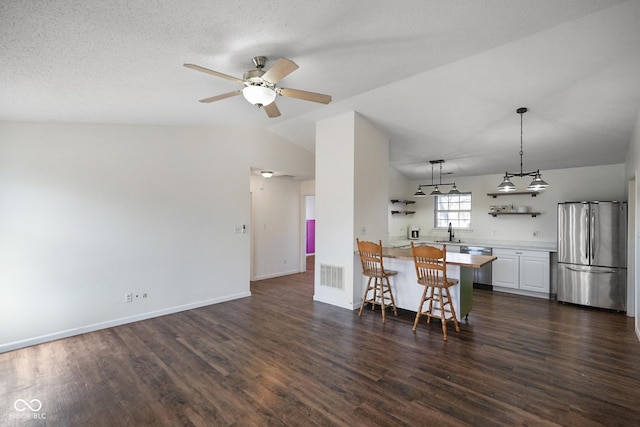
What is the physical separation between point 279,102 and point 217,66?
1383 mm

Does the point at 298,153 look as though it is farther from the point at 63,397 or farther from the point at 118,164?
the point at 63,397

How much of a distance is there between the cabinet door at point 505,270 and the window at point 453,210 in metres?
1.18

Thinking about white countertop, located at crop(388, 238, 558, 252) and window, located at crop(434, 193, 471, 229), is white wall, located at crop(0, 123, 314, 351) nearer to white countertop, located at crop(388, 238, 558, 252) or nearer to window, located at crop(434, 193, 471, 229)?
white countertop, located at crop(388, 238, 558, 252)

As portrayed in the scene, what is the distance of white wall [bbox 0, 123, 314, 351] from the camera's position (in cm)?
327

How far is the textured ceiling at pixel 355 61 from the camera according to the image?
1.97 meters

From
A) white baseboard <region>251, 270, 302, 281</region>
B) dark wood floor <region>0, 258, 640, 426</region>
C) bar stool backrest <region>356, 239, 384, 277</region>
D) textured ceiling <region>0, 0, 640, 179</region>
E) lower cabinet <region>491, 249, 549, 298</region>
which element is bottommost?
dark wood floor <region>0, 258, 640, 426</region>

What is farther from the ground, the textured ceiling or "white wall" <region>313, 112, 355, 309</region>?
the textured ceiling

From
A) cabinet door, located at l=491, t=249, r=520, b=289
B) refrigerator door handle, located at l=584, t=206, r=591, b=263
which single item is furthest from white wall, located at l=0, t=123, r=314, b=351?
refrigerator door handle, located at l=584, t=206, r=591, b=263

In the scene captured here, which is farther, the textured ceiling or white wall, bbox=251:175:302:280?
white wall, bbox=251:175:302:280

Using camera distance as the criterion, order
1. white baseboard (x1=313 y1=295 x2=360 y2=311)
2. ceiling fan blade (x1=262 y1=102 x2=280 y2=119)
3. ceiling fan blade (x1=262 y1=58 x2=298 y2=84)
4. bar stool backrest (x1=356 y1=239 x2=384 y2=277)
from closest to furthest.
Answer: ceiling fan blade (x1=262 y1=58 x2=298 y2=84) < ceiling fan blade (x1=262 y1=102 x2=280 y2=119) < bar stool backrest (x1=356 y1=239 x2=384 y2=277) < white baseboard (x1=313 y1=295 x2=360 y2=311)

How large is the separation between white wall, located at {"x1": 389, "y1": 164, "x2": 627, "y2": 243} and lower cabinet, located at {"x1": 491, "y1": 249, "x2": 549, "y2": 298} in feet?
2.37

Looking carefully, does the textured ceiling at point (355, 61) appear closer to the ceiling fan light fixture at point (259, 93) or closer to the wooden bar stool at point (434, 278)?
the ceiling fan light fixture at point (259, 93)

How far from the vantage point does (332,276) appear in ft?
15.5

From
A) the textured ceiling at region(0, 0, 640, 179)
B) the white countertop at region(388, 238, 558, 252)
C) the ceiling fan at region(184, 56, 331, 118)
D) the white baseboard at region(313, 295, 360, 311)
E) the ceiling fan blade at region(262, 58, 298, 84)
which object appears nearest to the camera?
the textured ceiling at region(0, 0, 640, 179)
